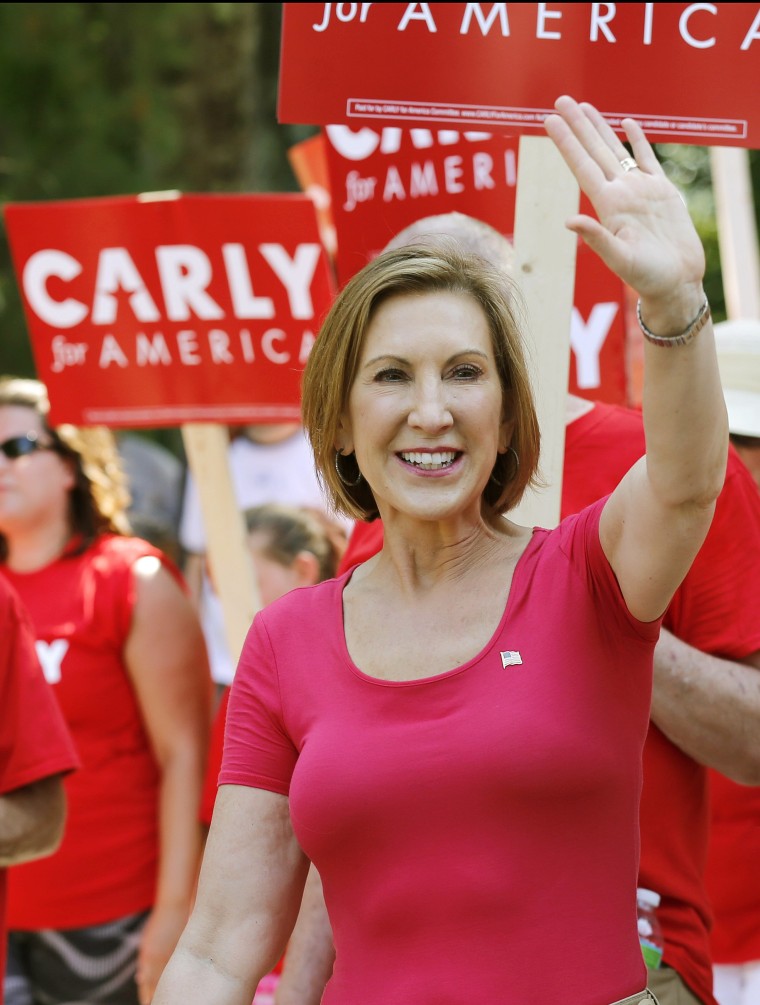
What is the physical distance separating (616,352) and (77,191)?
5854 mm

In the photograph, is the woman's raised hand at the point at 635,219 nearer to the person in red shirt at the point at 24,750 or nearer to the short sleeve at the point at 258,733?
the short sleeve at the point at 258,733

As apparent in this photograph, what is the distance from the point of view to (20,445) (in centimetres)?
446

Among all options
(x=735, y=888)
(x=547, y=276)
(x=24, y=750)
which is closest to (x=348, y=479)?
(x=547, y=276)

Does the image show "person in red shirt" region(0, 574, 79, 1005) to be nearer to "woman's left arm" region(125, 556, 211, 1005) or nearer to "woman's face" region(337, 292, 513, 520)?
"woman's left arm" region(125, 556, 211, 1005)

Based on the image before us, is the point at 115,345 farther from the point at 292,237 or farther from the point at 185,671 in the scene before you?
the point at 185,671

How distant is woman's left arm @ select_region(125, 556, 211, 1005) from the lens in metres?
4.16

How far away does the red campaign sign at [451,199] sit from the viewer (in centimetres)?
356

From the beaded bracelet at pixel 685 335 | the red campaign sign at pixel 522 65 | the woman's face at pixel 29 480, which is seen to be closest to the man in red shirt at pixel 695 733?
the red campaign sign at pixel 522 65

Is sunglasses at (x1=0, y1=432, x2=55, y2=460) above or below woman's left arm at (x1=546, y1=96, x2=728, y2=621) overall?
below

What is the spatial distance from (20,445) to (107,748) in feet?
2.96

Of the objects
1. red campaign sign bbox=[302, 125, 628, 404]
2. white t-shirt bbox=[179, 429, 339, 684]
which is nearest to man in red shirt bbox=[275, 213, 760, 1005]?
red campaign sign bbox=[302, 125, 628, 404]

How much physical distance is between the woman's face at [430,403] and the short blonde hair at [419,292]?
0.7 inches

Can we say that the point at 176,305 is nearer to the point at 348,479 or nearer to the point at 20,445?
the point at 20,445

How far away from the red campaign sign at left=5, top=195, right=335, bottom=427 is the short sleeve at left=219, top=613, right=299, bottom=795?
1970mm
